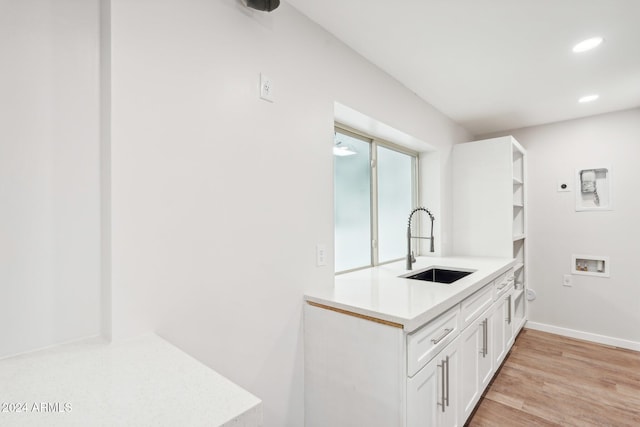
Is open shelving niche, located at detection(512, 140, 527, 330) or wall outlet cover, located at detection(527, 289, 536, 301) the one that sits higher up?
open shelving niche, located at detection(512, 140, 527, 330)

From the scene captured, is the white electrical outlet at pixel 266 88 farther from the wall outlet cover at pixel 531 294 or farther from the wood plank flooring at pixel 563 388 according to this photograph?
the wall outlet cover at pixel 531 294

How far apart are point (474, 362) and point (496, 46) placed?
2.02 m

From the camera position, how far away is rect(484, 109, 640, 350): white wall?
3.07 metres

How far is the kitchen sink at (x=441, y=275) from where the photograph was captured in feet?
7.98

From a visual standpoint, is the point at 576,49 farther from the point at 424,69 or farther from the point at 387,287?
the point at 387,287

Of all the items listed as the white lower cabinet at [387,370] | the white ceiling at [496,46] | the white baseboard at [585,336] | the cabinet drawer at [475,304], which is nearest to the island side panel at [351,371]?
the white lower cabinet at [387,370]

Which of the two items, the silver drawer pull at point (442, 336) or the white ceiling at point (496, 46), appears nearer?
the silver drawer pull at point (442, 336)

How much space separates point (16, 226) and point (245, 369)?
0.96m

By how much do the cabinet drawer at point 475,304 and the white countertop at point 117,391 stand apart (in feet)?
4.89

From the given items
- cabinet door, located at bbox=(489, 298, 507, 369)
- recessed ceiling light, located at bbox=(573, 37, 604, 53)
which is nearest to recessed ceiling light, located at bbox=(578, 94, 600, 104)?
recessed ceiling light, located at bbox=(573, 37, 604, 53)

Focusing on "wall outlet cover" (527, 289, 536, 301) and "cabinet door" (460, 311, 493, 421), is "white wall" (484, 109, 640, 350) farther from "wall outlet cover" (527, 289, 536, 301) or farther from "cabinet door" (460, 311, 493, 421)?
"cabinet door" (460, 311, 493, 421)

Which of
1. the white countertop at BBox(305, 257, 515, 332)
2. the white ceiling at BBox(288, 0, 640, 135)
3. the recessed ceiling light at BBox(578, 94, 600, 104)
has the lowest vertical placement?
the white countertop at BBox(305, 257, 515, 332)

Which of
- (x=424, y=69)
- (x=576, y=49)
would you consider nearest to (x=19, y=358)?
(x=424, y=69)

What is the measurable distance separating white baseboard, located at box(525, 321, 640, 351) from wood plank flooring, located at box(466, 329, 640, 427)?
0.29ft
